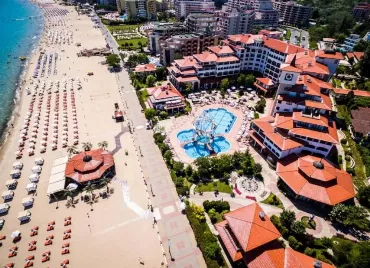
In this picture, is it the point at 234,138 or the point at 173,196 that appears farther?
the point at 234,138

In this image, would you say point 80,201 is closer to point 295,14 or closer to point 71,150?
point 71,150

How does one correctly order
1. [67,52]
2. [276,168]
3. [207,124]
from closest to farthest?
[276,168], [207,124], [67,52]

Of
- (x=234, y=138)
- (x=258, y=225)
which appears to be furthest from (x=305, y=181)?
(x=234, y=138)

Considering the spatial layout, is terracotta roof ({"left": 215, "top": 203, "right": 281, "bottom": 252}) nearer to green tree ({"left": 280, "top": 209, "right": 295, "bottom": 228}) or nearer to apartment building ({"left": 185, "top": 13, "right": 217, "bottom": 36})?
green tree ({"left": 280, "top": 209, "right": 295, "bottom": 228})

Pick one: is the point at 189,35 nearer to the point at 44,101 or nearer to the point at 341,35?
the point at 44,101

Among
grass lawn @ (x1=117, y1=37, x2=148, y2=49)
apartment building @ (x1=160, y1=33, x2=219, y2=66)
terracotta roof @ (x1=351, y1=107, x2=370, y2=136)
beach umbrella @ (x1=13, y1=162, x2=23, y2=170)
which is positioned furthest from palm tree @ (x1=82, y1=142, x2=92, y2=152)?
grass lawn @ (x1=117, y1=37, x2=148, y2=49)
